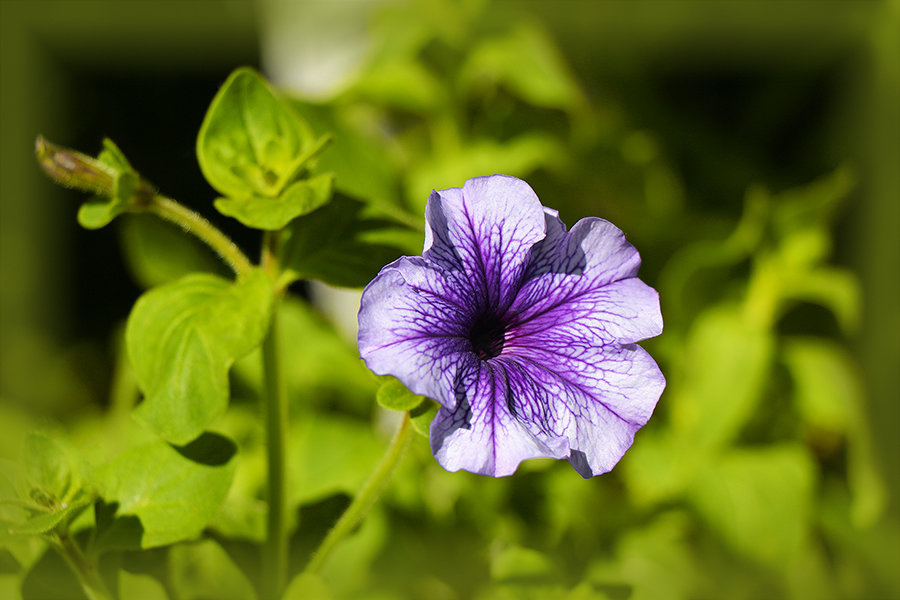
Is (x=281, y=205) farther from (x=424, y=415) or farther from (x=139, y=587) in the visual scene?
(x=139, y=587)

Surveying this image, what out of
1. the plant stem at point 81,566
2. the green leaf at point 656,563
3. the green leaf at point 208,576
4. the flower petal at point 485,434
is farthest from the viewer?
the green leaf at point 656,563

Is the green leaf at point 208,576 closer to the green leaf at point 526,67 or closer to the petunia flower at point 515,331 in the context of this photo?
the petunia flower at point 515,331

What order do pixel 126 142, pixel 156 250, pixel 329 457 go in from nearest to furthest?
1. pixel 329 457
2. pixel 156 250
3. pixel 126 142

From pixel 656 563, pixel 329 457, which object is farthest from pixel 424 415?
pixel 656 563

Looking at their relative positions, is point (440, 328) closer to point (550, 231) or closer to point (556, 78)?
point (550, 231)

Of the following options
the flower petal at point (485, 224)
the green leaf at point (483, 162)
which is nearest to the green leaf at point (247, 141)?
the flower petal at point (485, 224)

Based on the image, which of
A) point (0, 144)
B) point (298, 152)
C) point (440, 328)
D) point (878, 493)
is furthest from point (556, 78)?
point (0, 144)
